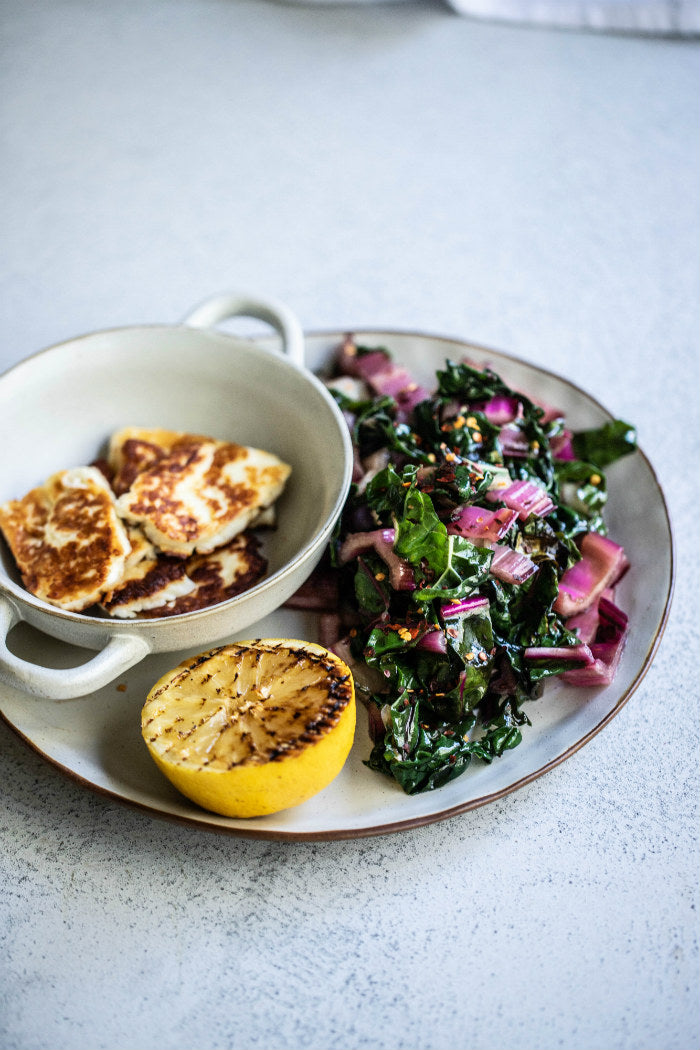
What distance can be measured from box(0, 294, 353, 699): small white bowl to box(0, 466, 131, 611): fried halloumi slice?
70 millimetres

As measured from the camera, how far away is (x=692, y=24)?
14.5ft

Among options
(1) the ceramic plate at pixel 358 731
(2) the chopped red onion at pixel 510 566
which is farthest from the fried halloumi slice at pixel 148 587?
(2) the chopped red onion at pixel 510 566

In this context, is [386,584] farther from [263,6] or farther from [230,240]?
[263,6]

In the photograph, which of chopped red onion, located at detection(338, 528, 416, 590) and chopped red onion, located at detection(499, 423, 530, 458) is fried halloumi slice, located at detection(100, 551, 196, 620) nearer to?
chopped red onion, located at detection(338, 528, 416, 590)

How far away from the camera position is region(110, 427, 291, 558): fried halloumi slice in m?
2.21

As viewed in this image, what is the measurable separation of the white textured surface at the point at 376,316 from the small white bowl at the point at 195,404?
15cm

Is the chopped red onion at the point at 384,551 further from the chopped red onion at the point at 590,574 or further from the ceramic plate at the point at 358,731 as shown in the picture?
the chopped red onion at the point at 590,574

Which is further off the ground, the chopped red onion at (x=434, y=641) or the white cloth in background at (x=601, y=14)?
the white cloth in background at (x=601, y=14)

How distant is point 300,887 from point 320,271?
2.46 m

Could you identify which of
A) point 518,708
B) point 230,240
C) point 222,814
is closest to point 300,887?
point 222,814

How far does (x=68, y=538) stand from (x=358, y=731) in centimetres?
85

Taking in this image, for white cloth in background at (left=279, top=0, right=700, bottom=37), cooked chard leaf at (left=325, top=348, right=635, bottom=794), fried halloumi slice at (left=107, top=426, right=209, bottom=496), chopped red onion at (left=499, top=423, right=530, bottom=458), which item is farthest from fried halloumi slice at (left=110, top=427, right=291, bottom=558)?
white cloth in background at (left=279, top=0, right=700, bottom=37)

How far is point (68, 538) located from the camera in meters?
2.15

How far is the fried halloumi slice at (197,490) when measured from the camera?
2.21 metres
